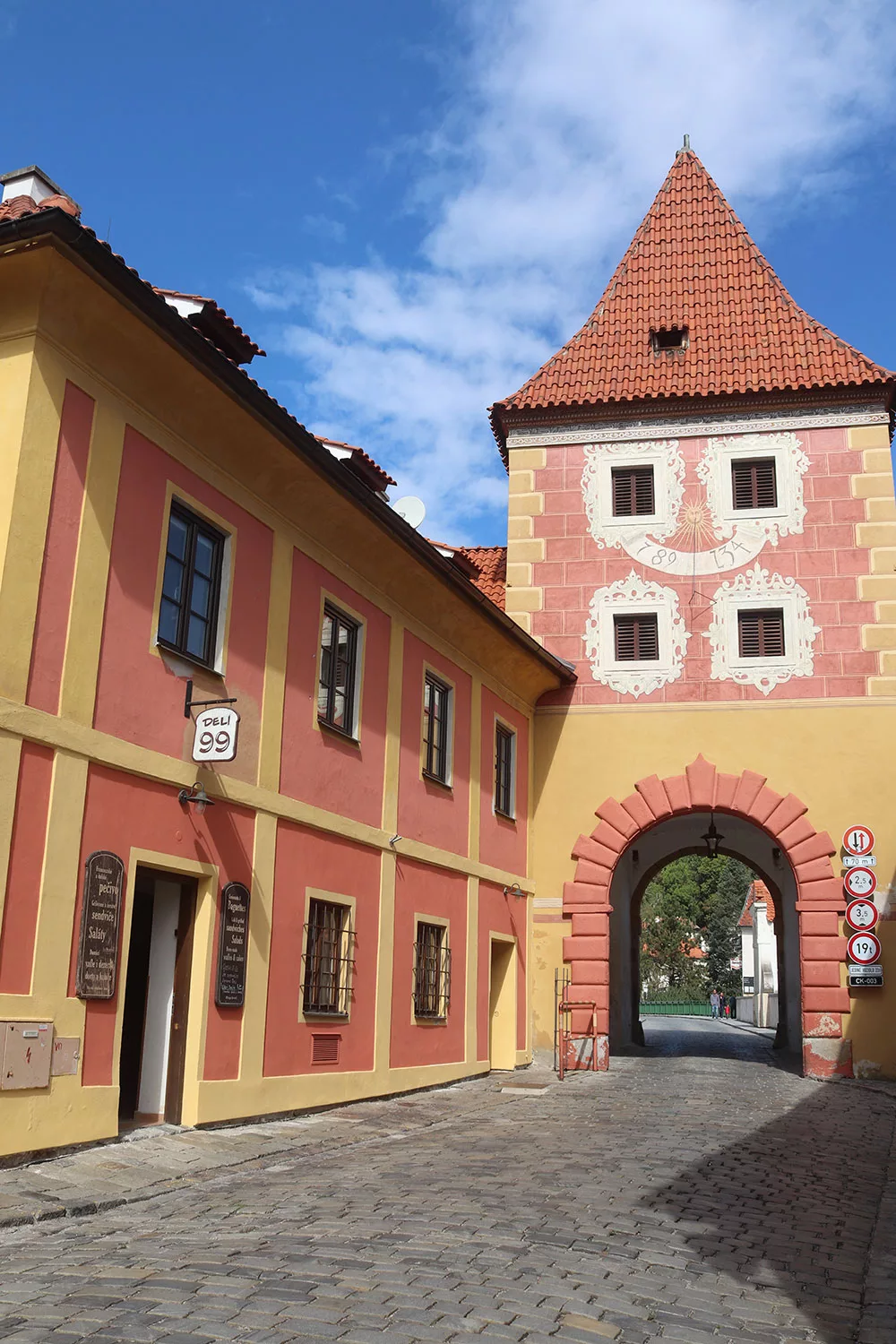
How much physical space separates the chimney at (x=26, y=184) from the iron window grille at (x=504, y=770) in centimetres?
1025

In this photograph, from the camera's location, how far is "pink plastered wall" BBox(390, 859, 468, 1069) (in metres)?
15.1

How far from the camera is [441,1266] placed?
236 inches

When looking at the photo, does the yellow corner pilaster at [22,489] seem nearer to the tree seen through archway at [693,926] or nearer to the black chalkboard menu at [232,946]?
the black chalkboard menu at [232,946]

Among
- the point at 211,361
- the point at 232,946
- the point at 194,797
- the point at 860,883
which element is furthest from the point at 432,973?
the point at 211,361

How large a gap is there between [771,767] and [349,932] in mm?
8346

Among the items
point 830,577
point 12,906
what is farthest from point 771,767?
point 12,906

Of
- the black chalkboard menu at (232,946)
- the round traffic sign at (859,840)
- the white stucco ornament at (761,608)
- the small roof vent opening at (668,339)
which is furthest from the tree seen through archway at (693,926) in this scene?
the black chalkboard menu at (232,946)

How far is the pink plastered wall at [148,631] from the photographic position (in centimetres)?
1005

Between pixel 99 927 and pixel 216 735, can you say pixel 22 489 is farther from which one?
pixel 99 927

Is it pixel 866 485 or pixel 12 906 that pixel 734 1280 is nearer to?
pixel 12 906

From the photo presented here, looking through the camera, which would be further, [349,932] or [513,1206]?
[349,932]

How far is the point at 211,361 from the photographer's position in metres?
10.5

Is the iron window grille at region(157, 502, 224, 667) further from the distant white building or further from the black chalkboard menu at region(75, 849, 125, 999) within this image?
the distant white building

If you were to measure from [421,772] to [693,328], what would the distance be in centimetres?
1052
